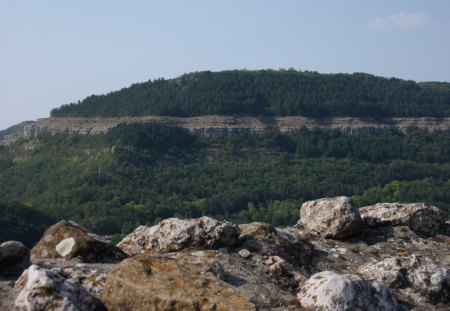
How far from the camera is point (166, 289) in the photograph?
29.2 ft

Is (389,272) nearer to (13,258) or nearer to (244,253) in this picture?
(244,253)

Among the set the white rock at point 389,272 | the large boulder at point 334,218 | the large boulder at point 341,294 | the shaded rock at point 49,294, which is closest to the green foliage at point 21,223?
the large boulder at point 334,218

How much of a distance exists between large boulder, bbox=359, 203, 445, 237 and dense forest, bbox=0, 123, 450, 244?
70.4m

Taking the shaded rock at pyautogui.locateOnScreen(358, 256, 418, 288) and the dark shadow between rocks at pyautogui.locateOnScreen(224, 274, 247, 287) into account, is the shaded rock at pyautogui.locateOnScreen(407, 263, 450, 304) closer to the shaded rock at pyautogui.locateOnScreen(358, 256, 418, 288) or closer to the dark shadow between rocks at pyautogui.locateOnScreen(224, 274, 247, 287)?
the shaded rock at pyautogui.locateOnScreen(358, 256, 418, 288)

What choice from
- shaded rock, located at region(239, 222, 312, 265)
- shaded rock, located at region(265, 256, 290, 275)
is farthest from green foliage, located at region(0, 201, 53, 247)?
shaded rock, located at region(265, 256, 290, 275)

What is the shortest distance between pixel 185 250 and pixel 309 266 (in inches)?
109

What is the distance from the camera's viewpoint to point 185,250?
12008mm

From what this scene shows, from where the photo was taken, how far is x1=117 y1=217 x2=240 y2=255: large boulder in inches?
478

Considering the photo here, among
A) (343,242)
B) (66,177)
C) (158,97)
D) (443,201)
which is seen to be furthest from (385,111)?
(343,242)

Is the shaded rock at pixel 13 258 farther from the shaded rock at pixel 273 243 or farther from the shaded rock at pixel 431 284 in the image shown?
the shaded rock at pixel 431 284

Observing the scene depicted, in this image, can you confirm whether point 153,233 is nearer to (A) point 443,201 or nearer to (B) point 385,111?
(A) point 443,201

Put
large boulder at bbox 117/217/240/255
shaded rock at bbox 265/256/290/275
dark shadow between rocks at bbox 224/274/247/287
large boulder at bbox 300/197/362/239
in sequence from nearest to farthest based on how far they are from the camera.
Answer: dark shadow between rocks at bbox 224/274/247/287 < shaded rock at bbox 265/256/290/275 < large boulder at bbox 117/217/240/255 < large boulder at bbox 300/197/362/239

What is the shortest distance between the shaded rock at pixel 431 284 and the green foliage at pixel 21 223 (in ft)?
202

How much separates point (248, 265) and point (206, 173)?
409 feet
